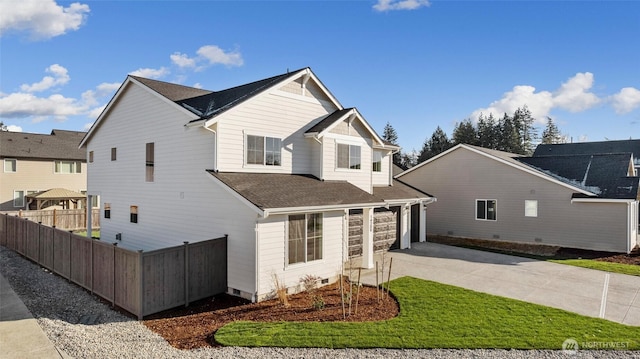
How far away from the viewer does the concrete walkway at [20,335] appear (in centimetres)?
692

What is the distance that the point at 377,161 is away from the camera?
750 inches

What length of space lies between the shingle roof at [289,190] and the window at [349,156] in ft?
3.52

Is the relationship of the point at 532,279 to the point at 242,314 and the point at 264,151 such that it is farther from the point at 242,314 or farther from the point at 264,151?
the point at 264,151

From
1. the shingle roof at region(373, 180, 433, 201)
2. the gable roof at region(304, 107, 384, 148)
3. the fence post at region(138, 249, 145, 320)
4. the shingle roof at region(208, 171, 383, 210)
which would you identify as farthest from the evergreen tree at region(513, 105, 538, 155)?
the fence post at region(138, 249, 145, 320)

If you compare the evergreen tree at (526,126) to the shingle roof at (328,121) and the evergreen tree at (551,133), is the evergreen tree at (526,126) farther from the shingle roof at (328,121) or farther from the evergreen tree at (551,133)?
the shingle roof at (328,121)

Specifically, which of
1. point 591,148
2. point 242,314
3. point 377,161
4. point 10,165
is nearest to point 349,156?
point 377,161

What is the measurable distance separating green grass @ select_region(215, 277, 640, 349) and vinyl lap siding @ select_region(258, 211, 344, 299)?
6.57ft

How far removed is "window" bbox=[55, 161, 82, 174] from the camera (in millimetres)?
32344

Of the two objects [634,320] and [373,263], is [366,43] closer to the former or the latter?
[373,263]

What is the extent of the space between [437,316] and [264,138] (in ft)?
26.7

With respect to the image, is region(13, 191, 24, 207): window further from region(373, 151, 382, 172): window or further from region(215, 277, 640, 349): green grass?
region(215, 277, 640, 349): green grass

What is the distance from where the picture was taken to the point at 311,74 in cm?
1420

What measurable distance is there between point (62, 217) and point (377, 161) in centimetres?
2163

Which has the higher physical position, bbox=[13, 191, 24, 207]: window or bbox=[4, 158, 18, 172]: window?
bbox=[4, 158, 18, 172]: window
